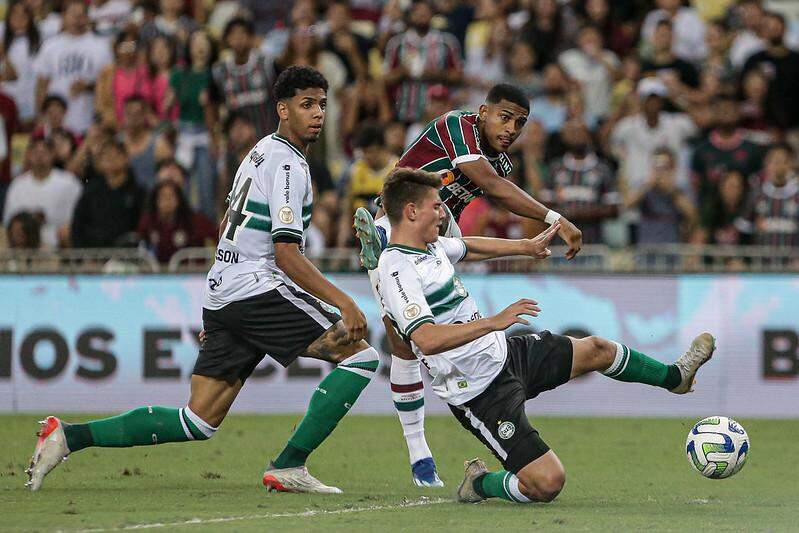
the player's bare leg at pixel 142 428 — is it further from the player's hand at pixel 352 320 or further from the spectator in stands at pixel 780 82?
the spectator in stands at pixel 780 82

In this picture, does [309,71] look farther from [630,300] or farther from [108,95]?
[108,95]

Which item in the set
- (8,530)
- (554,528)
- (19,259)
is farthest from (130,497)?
(19,259)

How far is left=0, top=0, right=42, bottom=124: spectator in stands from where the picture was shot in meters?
18.5

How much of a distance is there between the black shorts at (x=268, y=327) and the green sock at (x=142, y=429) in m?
0.31

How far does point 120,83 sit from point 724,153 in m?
7.26

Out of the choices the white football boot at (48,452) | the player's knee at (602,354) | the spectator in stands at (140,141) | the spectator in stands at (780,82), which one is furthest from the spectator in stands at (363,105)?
the white football boot at (48,452)

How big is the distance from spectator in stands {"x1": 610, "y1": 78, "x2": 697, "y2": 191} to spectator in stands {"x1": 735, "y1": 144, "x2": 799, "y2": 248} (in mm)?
1435

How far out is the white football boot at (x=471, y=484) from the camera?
25.7 ft

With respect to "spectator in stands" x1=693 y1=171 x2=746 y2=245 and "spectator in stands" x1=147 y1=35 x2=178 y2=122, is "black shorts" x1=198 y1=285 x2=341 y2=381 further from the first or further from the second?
"spectator in stands" x1=147 y1=35 x2=178 y2=122

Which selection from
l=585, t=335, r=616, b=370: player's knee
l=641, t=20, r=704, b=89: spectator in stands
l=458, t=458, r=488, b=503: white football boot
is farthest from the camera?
l=641, t=20, r=704, b=89: spectator in stands

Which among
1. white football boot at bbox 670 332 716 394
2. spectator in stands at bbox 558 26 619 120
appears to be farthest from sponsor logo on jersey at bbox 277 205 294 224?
spectator in stands at bbox 558 26 619 120

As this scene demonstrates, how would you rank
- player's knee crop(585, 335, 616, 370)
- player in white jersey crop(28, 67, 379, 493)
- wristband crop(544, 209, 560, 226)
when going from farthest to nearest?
wristband crop(544, 209, 560, 226) < player in white jersey crop(28, 67, 379, 493) < player's knee crop(585, 335, 616, 370)

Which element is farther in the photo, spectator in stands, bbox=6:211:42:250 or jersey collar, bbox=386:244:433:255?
spectator in stands, bbox=6:211:42:250

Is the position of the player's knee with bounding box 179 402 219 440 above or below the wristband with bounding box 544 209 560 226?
below
